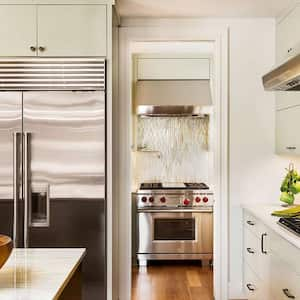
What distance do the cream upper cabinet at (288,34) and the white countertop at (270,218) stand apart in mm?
1166

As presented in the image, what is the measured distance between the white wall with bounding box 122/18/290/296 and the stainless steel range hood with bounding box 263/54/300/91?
1040 millimetres

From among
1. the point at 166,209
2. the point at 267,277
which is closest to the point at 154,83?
the point at 166,209

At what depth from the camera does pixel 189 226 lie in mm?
5176

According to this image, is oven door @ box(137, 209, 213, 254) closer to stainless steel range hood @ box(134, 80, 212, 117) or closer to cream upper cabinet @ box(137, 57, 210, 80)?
stainless steel range hood @ box(134, 80, 212, 117)

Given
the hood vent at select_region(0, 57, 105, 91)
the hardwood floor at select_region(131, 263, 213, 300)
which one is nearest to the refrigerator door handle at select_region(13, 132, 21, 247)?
the hood vent at select_region(0, 57, 105, 91)

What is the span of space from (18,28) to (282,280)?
8.33 feet

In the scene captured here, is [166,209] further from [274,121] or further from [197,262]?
[274,121]

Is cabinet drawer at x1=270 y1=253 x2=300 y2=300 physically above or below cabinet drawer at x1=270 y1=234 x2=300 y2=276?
below

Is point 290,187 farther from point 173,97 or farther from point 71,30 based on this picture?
point 173,97

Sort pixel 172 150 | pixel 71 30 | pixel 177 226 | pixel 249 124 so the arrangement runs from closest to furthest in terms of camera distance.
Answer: pixel 71 30 → pixel 249 124 → pixel 177 226 → pixel 172 150

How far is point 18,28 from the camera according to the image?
10.5 feet

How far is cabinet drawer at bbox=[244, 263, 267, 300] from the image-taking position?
319cm

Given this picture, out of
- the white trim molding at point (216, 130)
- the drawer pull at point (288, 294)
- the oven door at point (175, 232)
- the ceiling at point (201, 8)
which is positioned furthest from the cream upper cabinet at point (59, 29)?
the oven door at point (175, 232)

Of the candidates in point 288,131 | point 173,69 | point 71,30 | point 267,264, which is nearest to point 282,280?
point 267,264
